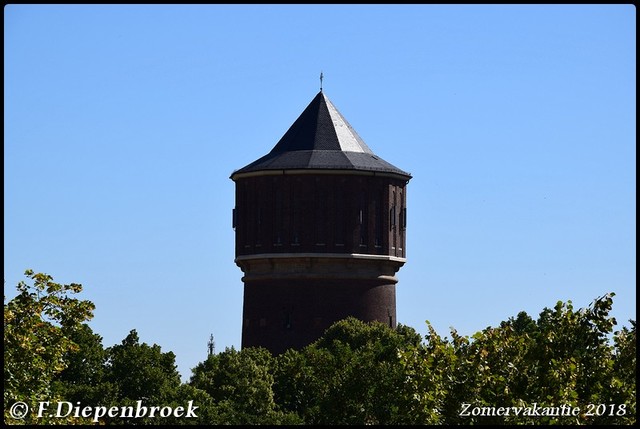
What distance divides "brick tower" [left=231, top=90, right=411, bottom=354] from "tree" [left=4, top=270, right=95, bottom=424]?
4261 cm

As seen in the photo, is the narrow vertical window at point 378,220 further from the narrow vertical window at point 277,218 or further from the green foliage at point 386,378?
the green foliage at point 386,378

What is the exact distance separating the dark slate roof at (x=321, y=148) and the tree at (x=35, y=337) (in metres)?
43.4

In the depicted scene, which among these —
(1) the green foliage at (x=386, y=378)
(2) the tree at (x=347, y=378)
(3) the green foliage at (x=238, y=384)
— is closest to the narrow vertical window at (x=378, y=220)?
(2) the tree at (x=347, y=378)

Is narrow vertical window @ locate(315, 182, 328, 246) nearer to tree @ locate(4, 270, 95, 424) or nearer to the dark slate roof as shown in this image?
the dark slate roof

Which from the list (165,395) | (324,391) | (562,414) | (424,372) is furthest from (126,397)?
(562,414)

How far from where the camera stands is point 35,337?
1988 inches

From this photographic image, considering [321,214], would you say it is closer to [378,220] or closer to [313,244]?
[313,244]

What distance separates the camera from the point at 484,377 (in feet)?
148

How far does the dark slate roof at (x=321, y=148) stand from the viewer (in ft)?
312

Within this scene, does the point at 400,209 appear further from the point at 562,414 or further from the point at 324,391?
the point at 562,414

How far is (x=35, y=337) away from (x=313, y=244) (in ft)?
145

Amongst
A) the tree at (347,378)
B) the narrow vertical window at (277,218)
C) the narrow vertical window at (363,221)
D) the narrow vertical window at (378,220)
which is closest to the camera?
the tree at (347,378)

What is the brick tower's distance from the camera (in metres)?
94.1

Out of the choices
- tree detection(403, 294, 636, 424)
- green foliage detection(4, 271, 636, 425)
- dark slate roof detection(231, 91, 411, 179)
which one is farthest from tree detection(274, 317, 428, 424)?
dark slate roof detection(231, 91, 411, 179)
